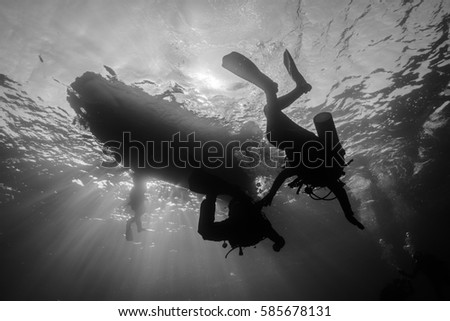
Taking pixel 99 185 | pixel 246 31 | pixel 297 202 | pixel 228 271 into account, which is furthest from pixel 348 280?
pixel 246 31

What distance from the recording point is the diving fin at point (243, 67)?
4668 millimetres

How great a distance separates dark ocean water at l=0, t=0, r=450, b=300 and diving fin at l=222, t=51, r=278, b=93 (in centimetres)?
451

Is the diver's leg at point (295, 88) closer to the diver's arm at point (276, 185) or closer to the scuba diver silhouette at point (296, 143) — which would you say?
the scuba diver silhouette at point (296, 143)

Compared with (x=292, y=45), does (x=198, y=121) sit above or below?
below

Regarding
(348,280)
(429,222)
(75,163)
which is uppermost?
(75,163)

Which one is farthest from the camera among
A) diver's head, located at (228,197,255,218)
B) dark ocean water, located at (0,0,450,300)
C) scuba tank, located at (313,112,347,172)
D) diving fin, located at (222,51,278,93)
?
dark ocean water, located at (0,0,450,300)

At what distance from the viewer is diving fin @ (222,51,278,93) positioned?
4668 millimetres

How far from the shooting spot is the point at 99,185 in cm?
2072

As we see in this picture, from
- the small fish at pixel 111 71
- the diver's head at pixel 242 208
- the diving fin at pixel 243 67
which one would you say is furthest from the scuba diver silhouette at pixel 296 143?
the small fish at pixel 111 71

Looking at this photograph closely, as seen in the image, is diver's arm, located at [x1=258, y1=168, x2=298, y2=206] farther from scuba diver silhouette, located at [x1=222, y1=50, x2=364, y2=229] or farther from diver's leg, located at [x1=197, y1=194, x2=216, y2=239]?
diver's leg, located at [x1=197, y1=194, x2=216, y2=239]

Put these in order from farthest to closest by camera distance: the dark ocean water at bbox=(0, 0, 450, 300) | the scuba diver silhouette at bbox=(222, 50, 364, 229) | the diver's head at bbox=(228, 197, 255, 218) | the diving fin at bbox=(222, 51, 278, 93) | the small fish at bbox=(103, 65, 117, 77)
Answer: the small fish at bbox=(103, 65, 117, 77) → the dark ocean water at bbox=(0, 0, 450, 300) → the diver's head at bbox=(228, 197, 255, 218) → the scuba diver silhouette at bbox=(222, 50, 364, 229) → the diving fin at bbox=(222, 51, 278, 93)

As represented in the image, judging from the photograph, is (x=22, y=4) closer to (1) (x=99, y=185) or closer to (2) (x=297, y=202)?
(1) (x=99, y=185)

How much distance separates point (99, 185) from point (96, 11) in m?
15.0

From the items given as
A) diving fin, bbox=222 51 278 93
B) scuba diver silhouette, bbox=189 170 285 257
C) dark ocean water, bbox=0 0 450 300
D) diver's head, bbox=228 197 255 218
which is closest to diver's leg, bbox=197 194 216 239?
scuba diver silhouette, bbox=189 170 285 257
